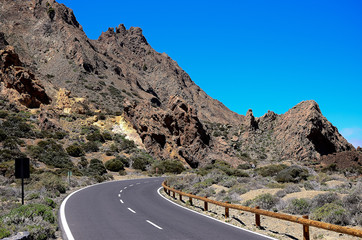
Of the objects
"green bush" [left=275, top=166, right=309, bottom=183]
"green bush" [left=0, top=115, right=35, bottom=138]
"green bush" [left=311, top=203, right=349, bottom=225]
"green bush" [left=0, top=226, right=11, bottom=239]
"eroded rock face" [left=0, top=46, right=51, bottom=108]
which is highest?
"eroded rock face" [left=0, top=46, right=51, bottom=108]

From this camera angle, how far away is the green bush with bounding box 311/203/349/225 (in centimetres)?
1099

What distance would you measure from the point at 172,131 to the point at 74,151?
743 inches

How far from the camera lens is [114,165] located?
44.7 meters

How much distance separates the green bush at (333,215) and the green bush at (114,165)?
118 ft

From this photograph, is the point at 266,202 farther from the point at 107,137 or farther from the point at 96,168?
the point at 107,137

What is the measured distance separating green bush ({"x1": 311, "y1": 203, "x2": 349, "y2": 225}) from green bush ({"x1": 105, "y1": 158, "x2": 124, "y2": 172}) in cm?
3587

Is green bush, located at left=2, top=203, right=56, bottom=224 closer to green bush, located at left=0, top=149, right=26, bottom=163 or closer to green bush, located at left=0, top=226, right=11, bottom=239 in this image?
green bush, located at left=0, top=226, right=11, bottom=239

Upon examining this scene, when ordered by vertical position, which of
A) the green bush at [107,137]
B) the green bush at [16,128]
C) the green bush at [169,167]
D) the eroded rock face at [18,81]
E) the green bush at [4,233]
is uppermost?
the eroded rock face at [18,81]

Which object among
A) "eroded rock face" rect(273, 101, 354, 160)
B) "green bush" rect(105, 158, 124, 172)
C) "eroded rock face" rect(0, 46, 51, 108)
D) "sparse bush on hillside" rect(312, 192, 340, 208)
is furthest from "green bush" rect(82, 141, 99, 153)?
"sparse bush on hillside" rect(312, 192, 340, 208)

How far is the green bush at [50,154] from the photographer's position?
39.2 m

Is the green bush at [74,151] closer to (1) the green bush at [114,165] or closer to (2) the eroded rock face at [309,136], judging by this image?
(1) the green bush at [114,165]

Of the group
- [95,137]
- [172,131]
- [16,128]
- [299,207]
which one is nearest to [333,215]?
[299,207]

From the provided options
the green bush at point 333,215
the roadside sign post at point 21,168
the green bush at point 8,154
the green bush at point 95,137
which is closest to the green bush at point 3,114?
the green bush at point 95,137

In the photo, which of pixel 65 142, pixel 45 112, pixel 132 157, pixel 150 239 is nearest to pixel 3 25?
pixel 45 112
